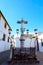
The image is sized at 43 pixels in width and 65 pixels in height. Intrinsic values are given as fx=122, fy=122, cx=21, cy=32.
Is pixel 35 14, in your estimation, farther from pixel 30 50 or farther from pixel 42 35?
pixel 42 35

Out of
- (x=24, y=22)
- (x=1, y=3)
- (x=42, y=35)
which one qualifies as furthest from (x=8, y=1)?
(x=42, y=35)

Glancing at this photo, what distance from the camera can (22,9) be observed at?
473 inches

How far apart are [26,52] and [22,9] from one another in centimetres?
486

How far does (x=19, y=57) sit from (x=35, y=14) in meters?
7.71

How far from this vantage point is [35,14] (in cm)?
1487

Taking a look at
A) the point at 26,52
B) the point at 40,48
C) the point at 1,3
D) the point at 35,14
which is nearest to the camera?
the point at 26,52

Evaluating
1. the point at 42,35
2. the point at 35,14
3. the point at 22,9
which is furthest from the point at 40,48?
the point at 22,9

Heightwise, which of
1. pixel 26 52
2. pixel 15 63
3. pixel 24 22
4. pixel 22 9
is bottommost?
pixel 15 63

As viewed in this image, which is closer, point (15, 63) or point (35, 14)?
point (15, 63)

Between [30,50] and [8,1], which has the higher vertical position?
[8,1]

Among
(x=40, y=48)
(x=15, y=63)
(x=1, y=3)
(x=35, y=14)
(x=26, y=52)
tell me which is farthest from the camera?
(x=40, y=48)

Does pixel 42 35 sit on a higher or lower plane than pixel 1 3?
lower

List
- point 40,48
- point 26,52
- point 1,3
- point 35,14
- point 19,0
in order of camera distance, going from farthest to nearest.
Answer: point 40,48
point 35,14
point 1,3
point 19,0
point 26,52

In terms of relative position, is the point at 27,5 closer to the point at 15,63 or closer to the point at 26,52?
the point at 26,52
